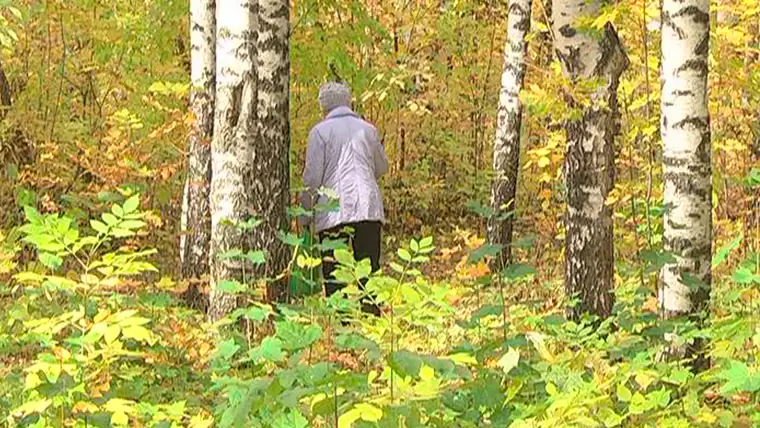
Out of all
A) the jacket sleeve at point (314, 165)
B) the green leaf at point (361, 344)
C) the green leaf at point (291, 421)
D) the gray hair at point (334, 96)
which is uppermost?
the gray hair at point (334, 96)

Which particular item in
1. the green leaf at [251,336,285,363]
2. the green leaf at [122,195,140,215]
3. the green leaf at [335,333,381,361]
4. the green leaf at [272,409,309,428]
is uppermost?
the green leaf at [122,195,140,215]

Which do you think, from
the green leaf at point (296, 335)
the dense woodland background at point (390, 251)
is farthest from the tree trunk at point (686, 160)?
the green leaf at point (296, 335)

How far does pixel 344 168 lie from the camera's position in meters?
7.15

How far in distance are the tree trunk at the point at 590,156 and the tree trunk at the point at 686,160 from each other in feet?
1.89

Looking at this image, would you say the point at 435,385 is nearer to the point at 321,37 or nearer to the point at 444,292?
the point at 444,292

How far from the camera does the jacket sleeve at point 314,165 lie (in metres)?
7.20

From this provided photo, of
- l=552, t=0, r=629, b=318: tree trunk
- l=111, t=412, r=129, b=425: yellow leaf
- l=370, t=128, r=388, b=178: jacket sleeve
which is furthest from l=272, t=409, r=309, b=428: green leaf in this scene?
l=370, t=128, r=388, b=178: jacket sleeve

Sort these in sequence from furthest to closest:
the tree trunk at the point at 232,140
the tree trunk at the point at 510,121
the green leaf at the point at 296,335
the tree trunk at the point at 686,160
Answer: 1. the tree trunk at the point at 510,121
2. the tree trunk at the point at 232,140
3. the tree trunk at the point at 686,160
4. the green leaf at the point at 296,335

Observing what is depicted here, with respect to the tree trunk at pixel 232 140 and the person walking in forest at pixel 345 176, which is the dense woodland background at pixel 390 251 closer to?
the tree trunk at pixel 232 140

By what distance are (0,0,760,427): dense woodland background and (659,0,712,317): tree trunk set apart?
7 centimetres

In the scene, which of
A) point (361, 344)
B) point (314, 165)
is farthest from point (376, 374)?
point (314, 165)

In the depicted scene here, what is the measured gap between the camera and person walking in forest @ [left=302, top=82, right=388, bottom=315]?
7.09m

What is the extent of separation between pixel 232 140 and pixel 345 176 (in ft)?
4.16

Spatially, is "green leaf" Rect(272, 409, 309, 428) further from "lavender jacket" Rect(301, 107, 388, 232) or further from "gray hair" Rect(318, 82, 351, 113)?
"gray hair" Rect(318, 82, 351, 113)
